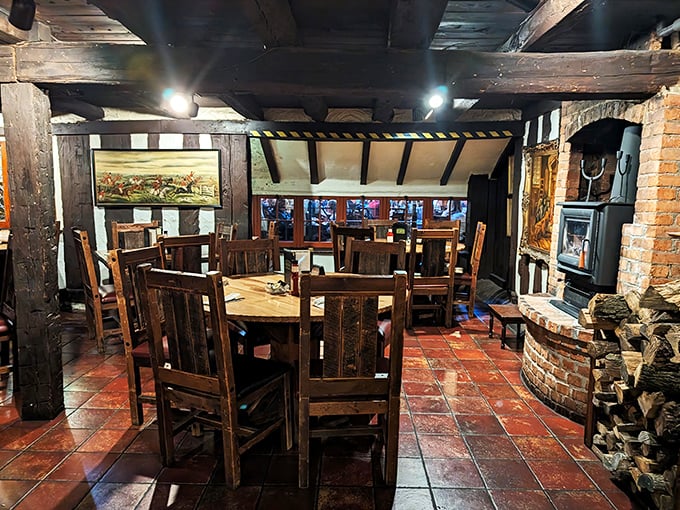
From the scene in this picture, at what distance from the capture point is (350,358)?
1.97 metres

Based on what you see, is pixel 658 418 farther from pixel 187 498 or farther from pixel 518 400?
pixel 187 498

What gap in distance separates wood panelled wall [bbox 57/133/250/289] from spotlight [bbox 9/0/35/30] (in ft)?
10.4

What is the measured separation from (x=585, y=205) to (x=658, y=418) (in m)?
1.49

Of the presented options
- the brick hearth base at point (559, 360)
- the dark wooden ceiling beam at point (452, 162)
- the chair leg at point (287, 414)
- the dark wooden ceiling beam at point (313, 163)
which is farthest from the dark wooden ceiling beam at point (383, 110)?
the chair leg at point (287, 414)

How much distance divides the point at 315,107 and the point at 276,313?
306cm

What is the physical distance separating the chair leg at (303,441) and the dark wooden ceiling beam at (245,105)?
3102mm

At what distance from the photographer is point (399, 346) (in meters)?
1.96

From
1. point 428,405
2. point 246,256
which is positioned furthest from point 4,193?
point 428,405

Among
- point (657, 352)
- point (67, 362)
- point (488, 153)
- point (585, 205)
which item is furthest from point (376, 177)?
point (657, 352)

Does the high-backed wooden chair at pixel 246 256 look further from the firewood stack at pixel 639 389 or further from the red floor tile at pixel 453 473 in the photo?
the firewood stack at pixel 639 389

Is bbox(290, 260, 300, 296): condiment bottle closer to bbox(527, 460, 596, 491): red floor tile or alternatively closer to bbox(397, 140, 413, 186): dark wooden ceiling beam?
bbox(527, 460, 596, 491): red floor tile

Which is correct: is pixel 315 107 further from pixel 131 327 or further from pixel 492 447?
pixel 492 447

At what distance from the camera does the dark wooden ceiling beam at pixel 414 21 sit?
82.9 inches

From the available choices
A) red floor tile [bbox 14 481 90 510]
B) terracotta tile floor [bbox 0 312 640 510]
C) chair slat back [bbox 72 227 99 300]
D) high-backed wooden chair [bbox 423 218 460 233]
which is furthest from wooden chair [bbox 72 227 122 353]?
high-backed wooden chair [bbox 423 218 460 233]
